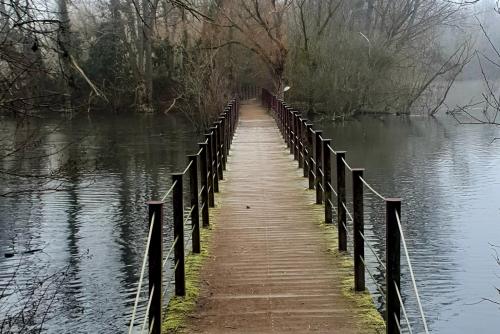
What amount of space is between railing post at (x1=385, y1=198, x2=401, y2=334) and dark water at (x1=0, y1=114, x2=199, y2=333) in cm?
429

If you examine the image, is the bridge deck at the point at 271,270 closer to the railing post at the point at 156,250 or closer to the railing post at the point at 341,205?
the railing post at the point at 341,205

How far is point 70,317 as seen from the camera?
28.1ft

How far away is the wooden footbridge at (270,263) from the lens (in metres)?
4.53

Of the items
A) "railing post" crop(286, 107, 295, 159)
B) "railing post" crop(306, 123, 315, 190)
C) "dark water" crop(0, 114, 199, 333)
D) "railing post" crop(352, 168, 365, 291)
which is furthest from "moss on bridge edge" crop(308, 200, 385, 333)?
"railing post" crop(286, 107, 295, 159)

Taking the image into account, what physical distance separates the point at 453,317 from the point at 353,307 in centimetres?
384

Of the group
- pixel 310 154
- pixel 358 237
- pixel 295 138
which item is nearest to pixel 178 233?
pixel 358 237

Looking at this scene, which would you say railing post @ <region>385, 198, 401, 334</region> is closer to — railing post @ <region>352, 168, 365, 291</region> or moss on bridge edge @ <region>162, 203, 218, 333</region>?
railing post @ <region>352, 168, 365, 291</region>

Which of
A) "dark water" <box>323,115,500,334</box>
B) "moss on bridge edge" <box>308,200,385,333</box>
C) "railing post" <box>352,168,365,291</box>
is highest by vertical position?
"railing post" <box>352,168,365,291</box>

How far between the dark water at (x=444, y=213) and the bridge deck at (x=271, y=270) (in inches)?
69.5

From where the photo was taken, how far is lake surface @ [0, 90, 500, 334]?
29.2ft

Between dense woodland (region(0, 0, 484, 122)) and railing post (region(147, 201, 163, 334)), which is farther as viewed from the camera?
dense woodland (region(0, 0, 484, 122))

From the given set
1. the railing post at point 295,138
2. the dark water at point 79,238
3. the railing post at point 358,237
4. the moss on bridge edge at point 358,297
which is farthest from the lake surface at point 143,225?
the railing post at point 358,237

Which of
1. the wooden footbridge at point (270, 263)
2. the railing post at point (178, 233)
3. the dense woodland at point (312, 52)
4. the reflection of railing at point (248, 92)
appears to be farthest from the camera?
the reflection of railing at point (248, 92)

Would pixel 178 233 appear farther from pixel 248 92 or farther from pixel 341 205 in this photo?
pixel 248 92
